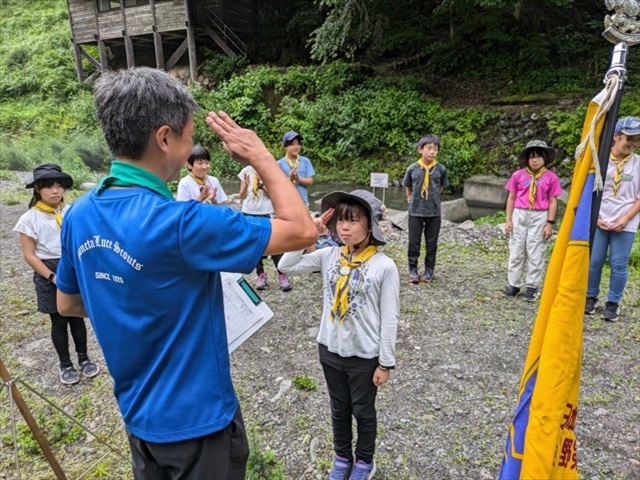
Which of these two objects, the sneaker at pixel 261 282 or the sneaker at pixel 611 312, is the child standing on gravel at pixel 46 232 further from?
the sneaker at pixel 611 312

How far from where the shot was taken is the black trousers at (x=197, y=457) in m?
1.46

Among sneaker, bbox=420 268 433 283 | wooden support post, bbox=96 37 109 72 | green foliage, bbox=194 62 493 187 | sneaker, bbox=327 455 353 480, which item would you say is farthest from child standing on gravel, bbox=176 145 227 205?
wooden support post, bbox=96 37 109 72

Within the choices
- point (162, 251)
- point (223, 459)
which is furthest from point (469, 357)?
point (162, 251)

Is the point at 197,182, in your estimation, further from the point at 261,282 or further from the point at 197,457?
the point at 197,457

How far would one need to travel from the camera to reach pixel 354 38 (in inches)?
576

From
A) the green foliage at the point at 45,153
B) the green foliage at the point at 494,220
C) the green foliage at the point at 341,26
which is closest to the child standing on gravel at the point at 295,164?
the green foliage at the point at 494,220


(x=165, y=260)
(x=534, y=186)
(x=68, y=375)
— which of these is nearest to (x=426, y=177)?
(x=534, y=186)

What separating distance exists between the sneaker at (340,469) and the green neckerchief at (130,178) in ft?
6.66

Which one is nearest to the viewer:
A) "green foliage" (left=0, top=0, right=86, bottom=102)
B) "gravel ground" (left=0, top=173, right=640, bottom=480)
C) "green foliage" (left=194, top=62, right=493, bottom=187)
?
"gravel ground" (left=0, top=173, right=640, bottom=480)

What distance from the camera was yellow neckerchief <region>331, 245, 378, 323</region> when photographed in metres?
2.48

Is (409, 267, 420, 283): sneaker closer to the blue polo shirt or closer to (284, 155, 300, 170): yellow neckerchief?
(284, 155, 300, 170): yellow neckerchief

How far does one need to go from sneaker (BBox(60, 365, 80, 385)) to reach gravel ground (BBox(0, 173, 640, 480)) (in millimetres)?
70

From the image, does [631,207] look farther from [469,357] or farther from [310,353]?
[310,353]

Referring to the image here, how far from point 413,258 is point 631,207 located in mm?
2477
